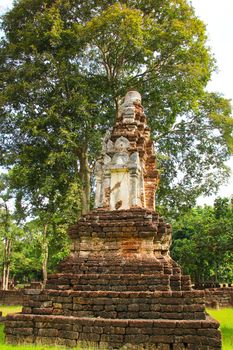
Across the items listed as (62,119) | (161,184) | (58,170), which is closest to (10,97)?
(62,119)

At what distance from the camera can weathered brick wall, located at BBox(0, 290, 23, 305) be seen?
21219mm

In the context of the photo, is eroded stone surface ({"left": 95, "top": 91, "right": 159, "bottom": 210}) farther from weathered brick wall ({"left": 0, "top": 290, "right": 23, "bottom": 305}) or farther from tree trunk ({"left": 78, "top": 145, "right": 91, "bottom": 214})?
weathered brick wall ({"left": 0, "top": 290, "right": 23, "bottom": 305})

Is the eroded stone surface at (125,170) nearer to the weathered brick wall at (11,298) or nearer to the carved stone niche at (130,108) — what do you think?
the carved stone niche at (130,108)

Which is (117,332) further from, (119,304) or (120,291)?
(120,291)

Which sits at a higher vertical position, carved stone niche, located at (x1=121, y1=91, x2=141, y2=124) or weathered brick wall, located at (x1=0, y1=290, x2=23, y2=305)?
carved stone niche, located at (x1=121, y1=91, x2=141, y2=124)

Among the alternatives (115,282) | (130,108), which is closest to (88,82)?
(130,108)

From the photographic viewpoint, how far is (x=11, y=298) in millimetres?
21422

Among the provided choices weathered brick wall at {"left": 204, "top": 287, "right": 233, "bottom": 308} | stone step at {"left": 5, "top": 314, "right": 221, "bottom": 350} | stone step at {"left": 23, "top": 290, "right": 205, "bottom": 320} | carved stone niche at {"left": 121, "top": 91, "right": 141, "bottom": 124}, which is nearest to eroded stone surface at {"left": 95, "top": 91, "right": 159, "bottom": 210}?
carved stone niche at {"left": 121, "top": 91, "right": 141, "bottom": 124}

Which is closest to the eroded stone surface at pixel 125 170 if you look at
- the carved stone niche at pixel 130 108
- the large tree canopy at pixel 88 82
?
the carved stone niche at pixel 130 108

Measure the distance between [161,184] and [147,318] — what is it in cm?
1100

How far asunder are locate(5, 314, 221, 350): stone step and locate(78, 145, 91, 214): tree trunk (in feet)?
29.0

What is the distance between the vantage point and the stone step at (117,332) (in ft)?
17.4

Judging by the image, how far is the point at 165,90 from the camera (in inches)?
606

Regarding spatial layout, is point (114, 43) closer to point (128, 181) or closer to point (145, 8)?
point (145, 8)
